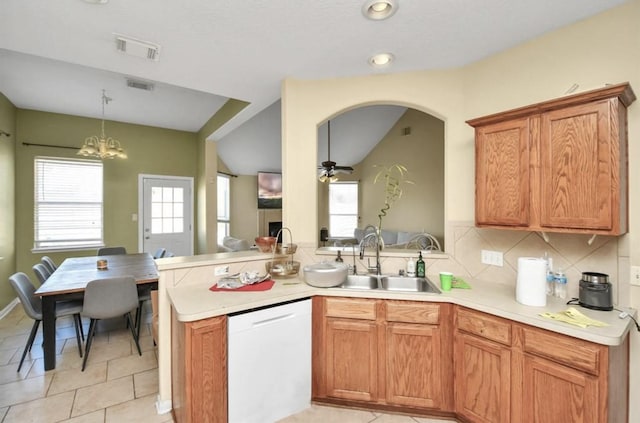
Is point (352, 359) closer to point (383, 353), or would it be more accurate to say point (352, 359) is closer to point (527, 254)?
point (383, 353)

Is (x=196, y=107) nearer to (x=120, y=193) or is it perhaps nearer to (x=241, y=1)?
(x=120, y=193)

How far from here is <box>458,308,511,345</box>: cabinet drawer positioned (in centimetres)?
166

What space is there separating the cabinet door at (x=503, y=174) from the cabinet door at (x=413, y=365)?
0.89 m

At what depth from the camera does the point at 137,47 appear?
85.5 inches

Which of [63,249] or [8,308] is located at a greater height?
[63,249]

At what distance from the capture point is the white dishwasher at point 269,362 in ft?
5.74

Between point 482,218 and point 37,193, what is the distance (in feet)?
21.0

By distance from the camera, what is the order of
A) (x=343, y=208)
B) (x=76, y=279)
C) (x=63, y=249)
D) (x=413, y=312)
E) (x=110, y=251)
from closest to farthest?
(x=413, y=312), (x=76, y=279), (x=110, y=251), (x=63, y=249), (x=343, y=208)

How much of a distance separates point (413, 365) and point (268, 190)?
589 cm

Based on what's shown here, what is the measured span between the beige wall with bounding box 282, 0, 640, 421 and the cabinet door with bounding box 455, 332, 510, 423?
677mm

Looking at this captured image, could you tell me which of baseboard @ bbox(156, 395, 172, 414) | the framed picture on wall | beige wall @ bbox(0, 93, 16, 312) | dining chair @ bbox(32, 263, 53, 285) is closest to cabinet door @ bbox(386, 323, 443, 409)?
baseboard @ bbox(156, 395, 172, 414)

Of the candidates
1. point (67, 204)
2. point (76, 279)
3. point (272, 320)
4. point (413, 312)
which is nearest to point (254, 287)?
point (272, 320)

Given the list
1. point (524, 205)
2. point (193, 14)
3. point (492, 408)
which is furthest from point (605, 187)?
point (193, 14)

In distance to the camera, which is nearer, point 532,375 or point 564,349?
point 564,349
